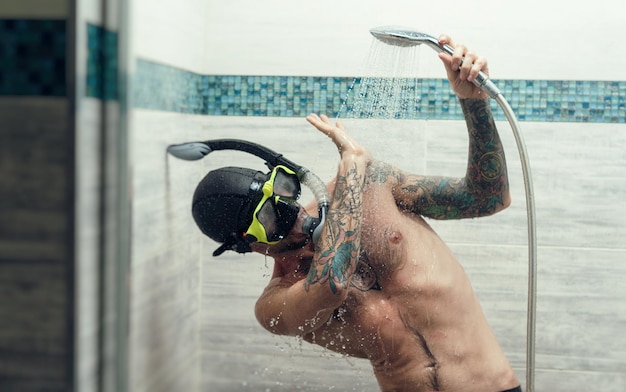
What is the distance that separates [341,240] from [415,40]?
0.33 metres

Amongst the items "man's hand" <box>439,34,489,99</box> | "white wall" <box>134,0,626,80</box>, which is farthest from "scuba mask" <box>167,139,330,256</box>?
"man's hand" <box>439,34,489,99</box>

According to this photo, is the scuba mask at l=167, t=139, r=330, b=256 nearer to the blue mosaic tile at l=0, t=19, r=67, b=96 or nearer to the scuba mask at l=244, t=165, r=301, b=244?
the scuba mask at l=244, t=165, r=301, b=244

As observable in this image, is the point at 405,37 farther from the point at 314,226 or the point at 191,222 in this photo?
the point at 191,222

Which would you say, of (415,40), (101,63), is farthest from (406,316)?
(101,63)

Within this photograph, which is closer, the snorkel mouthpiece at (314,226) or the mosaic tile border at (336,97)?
the mosaic tile border at (336,97)

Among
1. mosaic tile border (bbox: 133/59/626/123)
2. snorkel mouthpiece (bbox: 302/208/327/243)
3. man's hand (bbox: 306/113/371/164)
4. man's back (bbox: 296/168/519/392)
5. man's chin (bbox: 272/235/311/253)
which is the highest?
mosaic tile border (bbox: 133/59/626/123)

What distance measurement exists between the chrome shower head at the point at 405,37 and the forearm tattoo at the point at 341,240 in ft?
0.73

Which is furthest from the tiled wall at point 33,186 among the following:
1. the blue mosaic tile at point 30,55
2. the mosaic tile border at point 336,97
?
the mosaic tile border at point 336,97

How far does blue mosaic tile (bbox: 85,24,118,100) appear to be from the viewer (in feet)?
1.77

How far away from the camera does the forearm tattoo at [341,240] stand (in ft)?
3.38

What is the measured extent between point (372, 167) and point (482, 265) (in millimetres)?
310

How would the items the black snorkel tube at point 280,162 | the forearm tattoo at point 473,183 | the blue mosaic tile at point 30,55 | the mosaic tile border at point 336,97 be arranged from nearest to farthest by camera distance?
1. the blue mosaic tile at point 30,55
2. the mosaic tile border at point 336,97
3. the black snorkel tube at point 280,162
4. the forearm tattoo at point 473,183

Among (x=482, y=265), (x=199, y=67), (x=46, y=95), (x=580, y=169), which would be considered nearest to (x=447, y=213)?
(x=482, y=265)

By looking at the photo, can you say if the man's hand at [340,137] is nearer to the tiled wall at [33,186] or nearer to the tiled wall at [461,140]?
the tiled wall at [461,140]
